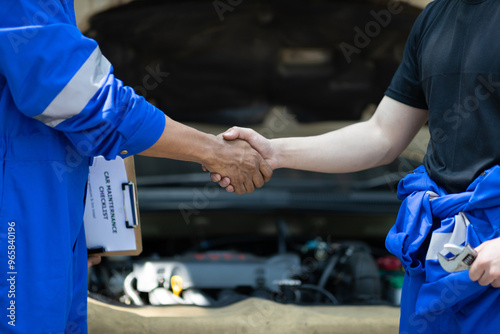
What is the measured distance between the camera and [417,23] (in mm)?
1285

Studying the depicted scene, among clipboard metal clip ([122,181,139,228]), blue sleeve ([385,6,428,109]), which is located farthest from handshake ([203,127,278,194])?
blue sleeve ([385,6,428,109])

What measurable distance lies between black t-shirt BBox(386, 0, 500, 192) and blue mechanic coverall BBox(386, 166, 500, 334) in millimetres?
45

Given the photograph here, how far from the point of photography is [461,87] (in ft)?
3.66

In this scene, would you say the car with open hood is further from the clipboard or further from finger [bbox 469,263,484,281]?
finger [bbox 469,263,484,281]

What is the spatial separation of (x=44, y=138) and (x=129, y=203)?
1.07 ft

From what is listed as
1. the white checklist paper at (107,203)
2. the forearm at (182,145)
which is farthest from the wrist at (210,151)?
the white checklist paper at (107,203)

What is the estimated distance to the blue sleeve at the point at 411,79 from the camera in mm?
1286

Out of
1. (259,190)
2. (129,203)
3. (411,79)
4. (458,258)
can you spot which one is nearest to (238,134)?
(129,203)

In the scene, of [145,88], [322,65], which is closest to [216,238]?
[145,88]

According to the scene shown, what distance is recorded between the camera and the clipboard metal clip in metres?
1.31

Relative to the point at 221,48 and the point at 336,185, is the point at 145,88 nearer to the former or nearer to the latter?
the point at 221,48

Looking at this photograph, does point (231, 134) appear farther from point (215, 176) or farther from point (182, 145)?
point (182, 145)

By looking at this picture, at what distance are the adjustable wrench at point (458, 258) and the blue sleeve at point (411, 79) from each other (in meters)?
0.46

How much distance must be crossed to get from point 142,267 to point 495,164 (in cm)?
144
